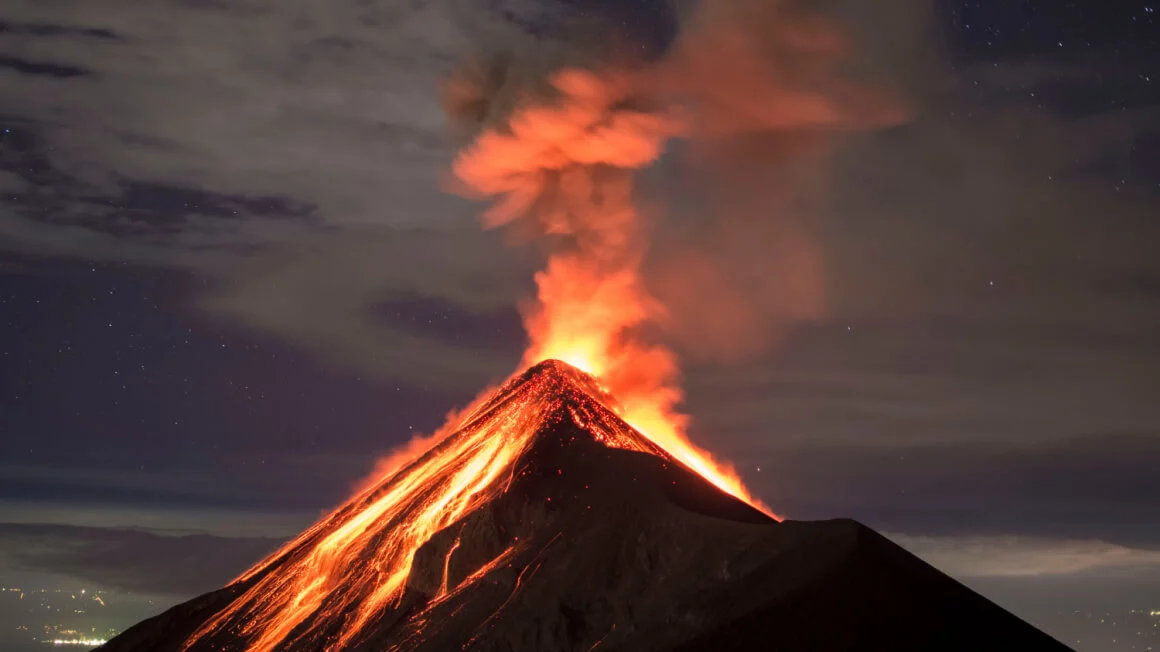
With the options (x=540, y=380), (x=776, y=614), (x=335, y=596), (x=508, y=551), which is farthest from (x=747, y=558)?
(x=540, y=380)

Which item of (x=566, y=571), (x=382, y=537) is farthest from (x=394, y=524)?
(x=566, y=571)

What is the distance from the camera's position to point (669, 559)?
66.4 m

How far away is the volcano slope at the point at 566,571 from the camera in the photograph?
184 feet

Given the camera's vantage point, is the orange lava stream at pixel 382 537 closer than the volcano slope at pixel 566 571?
No

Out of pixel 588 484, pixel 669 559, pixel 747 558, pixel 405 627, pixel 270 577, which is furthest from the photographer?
pixel 270 577

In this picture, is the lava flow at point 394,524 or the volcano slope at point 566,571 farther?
the lava flow at point 394,524

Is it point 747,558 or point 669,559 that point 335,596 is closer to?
point 669,559

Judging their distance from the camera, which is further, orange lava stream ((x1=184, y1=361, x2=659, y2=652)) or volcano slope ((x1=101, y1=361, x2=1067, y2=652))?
orange lava stream ((x1=184, y1=361, x2=659, y2=652))

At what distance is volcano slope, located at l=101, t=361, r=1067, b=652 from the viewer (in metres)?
→ 56.1

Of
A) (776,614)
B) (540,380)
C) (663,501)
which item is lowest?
(776,614)

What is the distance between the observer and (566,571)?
6850 cm

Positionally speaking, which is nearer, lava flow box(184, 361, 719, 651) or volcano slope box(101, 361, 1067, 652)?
volcano slope box(101, 361, 1067, 652)

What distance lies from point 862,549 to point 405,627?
29020 millimetres

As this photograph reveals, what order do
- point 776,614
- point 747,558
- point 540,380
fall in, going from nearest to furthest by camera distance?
point 776,614
point 747,558
point 540,380
